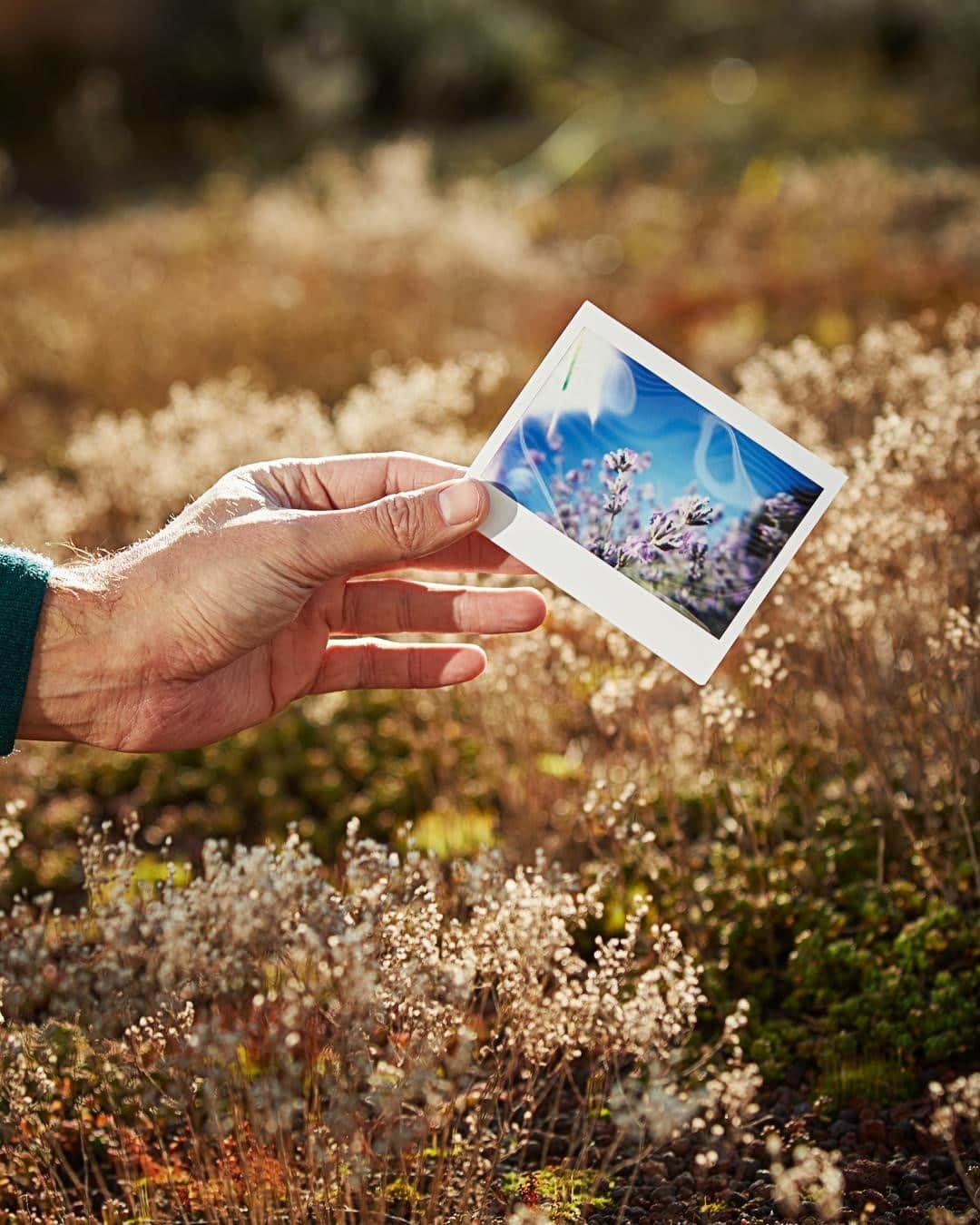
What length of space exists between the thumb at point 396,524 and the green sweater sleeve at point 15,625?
72 cm

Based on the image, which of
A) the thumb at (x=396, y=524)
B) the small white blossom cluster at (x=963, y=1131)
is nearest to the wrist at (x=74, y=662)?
the thumb at (x=396, y=524)

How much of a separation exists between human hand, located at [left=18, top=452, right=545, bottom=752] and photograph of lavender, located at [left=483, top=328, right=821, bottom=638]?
0.79 feet

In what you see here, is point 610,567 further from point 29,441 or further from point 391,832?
point 29,441

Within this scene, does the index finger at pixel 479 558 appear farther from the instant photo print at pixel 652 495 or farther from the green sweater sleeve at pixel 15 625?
the green sweater sleeve at pixel 15 625

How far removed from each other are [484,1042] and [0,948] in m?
1.27

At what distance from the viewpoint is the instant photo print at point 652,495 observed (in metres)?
3.16

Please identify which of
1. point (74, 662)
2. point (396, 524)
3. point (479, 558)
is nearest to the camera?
point (396, 524)

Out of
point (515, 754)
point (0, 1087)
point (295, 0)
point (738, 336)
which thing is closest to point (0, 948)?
point (0, 1087)

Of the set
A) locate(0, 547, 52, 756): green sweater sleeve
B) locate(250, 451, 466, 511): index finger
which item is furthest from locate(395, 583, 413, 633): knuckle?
locate(0, 547, 52, 756): green sweater sleeve

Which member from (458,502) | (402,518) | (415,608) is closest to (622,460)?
(458,502)

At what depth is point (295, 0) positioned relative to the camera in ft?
73.0

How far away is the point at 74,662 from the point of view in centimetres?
312

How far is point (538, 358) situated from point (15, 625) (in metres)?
5.82

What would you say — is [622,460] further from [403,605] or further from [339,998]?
[339,998]
